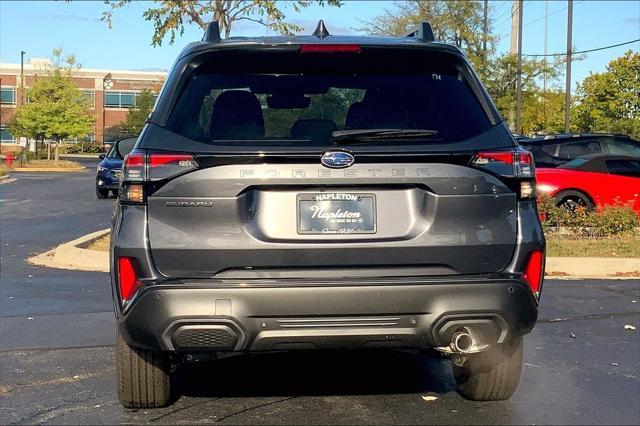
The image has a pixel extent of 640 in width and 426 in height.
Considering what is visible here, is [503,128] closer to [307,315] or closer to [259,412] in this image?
[307,315]

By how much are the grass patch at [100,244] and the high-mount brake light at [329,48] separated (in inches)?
335

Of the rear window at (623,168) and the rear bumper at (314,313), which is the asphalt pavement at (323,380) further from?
the rear window at (623,168)

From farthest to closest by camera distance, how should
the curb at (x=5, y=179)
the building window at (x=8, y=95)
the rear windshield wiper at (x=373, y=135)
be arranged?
the building window at (x=8, y=95) → the curb at (x=5, y=179) → the rear windshield wiper at (x=373, y=135)

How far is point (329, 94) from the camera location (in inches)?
175

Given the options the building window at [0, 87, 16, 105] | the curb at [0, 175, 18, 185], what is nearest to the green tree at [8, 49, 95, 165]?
the curb at [0, 175, 18, 185]

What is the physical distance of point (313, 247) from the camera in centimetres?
399

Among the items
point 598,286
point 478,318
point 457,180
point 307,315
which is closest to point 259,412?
point 307,315

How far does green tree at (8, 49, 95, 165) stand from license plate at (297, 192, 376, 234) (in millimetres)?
45588

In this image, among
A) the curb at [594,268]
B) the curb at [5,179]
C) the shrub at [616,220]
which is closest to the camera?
the curb at [594,268]

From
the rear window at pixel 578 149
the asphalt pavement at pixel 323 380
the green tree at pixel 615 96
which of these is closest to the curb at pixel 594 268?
the asphalt pavement at pixel 323 380

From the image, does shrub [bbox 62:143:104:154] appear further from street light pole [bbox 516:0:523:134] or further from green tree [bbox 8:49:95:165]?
street light pole [bbox 516:0:523:134]

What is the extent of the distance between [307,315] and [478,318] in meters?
0.81

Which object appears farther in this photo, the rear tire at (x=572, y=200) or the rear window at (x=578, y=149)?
the rear window at (x=578, y=149)

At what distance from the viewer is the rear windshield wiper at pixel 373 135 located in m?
4.09
